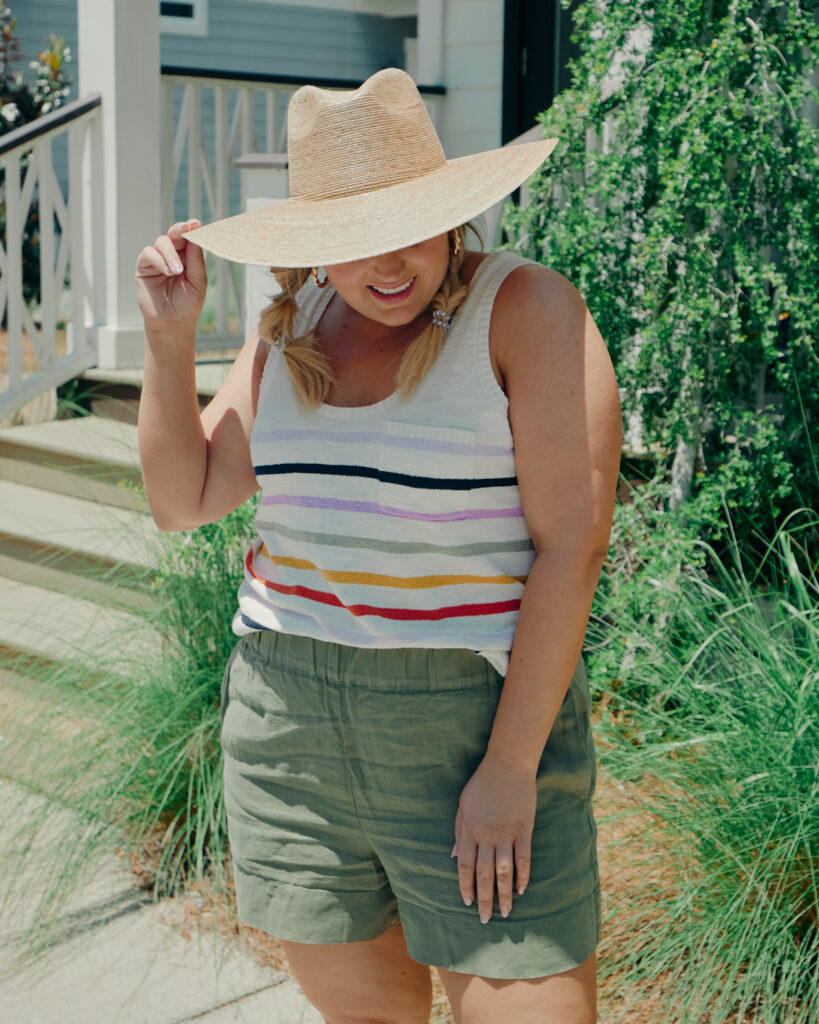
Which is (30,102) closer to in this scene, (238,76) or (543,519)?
(238,76)

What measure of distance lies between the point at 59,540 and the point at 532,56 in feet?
12.1

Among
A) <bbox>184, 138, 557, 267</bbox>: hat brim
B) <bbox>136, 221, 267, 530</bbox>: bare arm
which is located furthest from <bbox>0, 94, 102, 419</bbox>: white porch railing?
<bbox>184, 138, 557, 267</bbox>: hat brim

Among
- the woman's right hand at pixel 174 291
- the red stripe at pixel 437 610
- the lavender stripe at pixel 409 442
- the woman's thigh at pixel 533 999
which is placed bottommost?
the woman's thigh at pixel 533 999

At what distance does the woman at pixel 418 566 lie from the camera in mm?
1453

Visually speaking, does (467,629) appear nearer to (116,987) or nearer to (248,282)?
(116,987)

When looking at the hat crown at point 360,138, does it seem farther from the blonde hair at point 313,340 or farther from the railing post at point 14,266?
the railing post at point 14,266

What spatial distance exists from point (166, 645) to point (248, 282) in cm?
147

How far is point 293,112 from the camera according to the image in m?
1.59

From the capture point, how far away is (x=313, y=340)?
64.7 inches

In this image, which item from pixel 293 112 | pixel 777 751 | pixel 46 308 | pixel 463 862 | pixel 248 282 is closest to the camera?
pixel 463 862

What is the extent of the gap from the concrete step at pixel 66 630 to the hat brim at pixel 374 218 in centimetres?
189

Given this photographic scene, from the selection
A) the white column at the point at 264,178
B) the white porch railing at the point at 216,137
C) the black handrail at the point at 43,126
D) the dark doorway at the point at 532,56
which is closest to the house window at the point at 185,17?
the white porch railing at the point at 216,137

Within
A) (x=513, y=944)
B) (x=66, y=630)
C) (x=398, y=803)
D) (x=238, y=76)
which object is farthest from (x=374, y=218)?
(x=238, y=76)

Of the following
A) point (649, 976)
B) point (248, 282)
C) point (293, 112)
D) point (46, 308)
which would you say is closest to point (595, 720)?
point (649, 976)
